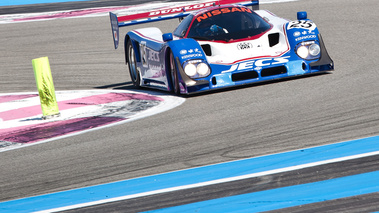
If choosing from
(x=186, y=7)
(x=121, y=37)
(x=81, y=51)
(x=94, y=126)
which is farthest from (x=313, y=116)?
(x=121, y=37)

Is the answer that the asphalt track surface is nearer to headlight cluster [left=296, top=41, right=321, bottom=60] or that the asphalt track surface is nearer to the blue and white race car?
the blue and white race car

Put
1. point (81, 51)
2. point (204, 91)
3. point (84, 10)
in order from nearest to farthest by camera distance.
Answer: point (204, 91)
point (81, 51)
point (84, 10)

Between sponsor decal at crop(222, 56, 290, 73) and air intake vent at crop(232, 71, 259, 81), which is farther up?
sponsor decal at crop(222, 56, 290, 73)

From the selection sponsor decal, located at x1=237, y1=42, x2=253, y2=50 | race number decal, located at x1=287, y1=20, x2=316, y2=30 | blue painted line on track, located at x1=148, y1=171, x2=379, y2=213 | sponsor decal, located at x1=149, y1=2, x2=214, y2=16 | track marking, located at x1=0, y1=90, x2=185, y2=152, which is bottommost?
track marking, located at x1=0, y1=90, x2=185, y2=152

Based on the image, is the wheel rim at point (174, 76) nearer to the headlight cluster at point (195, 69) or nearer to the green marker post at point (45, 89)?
the headlight cluster at point (195, 69)

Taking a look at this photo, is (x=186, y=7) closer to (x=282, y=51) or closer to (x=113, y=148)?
(x=282, y=51)

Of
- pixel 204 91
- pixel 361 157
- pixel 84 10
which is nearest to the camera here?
pixel 361 157

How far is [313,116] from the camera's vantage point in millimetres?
6297

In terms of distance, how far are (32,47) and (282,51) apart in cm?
882

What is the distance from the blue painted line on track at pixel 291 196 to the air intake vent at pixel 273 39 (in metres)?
4.74

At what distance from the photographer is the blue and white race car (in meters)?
8.44

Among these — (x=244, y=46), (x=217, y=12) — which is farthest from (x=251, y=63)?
(x=217, y=12)

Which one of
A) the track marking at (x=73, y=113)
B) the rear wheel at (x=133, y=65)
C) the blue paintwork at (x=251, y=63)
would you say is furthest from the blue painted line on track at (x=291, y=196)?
the rear wheel at (x=133, y=65)

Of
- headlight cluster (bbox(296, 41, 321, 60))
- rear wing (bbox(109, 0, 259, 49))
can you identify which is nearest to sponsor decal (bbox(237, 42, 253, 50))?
headlight cluster (bbox(296, 41, 321, 60))
